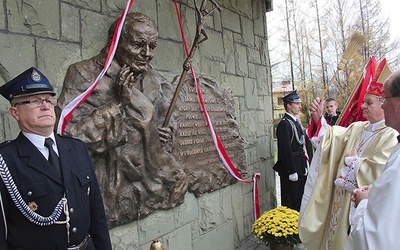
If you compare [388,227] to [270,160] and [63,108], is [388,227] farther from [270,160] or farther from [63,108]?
[270,160]

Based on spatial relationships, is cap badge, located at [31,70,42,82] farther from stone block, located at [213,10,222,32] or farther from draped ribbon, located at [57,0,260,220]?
stone block, located at [213,10,222,32]

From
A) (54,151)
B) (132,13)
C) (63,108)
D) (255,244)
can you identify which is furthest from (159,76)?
(255,244)

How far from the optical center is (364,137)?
2998 mm

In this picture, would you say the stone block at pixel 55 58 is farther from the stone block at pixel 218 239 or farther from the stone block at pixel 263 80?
the stone block at pixel 263 80

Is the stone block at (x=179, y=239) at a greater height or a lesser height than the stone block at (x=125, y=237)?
lesser

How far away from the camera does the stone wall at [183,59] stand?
2264 mm

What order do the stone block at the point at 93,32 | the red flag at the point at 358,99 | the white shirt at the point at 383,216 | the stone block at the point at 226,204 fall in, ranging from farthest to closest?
the stone block at the point at 226,204, the red flag at the point at 358,99, the stone block at the point at 93,32, the white shirt at the point at 383,216

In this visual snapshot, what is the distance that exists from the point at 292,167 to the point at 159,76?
2.62 metres

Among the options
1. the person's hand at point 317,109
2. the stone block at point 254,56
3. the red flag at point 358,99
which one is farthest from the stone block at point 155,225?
the stone block at point 254,56

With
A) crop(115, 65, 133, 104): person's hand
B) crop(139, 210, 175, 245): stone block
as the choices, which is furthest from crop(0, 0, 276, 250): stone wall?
crop(115, 65, 133, 104): person's hand

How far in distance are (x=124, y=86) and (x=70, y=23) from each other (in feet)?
1.77

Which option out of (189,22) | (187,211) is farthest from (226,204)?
(189,22)

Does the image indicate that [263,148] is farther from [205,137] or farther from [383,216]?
[383,216]

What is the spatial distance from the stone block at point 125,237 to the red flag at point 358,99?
2126 millimetres
